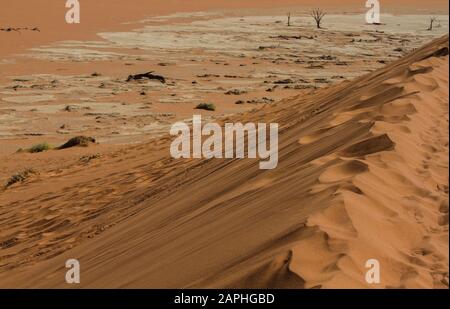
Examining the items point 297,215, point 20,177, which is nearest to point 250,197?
point 297,215

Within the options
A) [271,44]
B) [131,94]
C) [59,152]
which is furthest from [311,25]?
[59,152]

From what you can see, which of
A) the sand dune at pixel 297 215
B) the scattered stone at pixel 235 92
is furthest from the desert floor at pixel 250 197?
the scattered stone at pixel 235 92

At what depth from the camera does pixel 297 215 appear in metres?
4.04

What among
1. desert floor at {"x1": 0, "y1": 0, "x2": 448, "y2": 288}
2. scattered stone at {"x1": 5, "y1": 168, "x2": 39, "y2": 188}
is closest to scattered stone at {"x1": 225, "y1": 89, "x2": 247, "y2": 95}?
desert floor at {"x1": 0, "y1": 0, "x2": 448, "y2": 288}

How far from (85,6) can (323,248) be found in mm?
45766

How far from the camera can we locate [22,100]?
20.9 metres

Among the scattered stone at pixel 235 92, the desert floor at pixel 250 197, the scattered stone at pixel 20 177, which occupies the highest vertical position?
the desert floor at pixel 250 197

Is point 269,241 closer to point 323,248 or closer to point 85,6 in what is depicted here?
point 323,248

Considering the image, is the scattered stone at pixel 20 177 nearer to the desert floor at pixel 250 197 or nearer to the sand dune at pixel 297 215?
the desert floor at pixel 250 197

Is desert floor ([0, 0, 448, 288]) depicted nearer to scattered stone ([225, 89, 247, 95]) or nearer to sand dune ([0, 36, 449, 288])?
sand dune ([0, 36, 449, 288])

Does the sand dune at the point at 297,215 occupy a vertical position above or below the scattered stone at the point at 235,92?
above

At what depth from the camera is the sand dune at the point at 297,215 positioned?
3.53m

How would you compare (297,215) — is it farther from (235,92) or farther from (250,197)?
(235,92)

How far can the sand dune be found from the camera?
11.6 feet
